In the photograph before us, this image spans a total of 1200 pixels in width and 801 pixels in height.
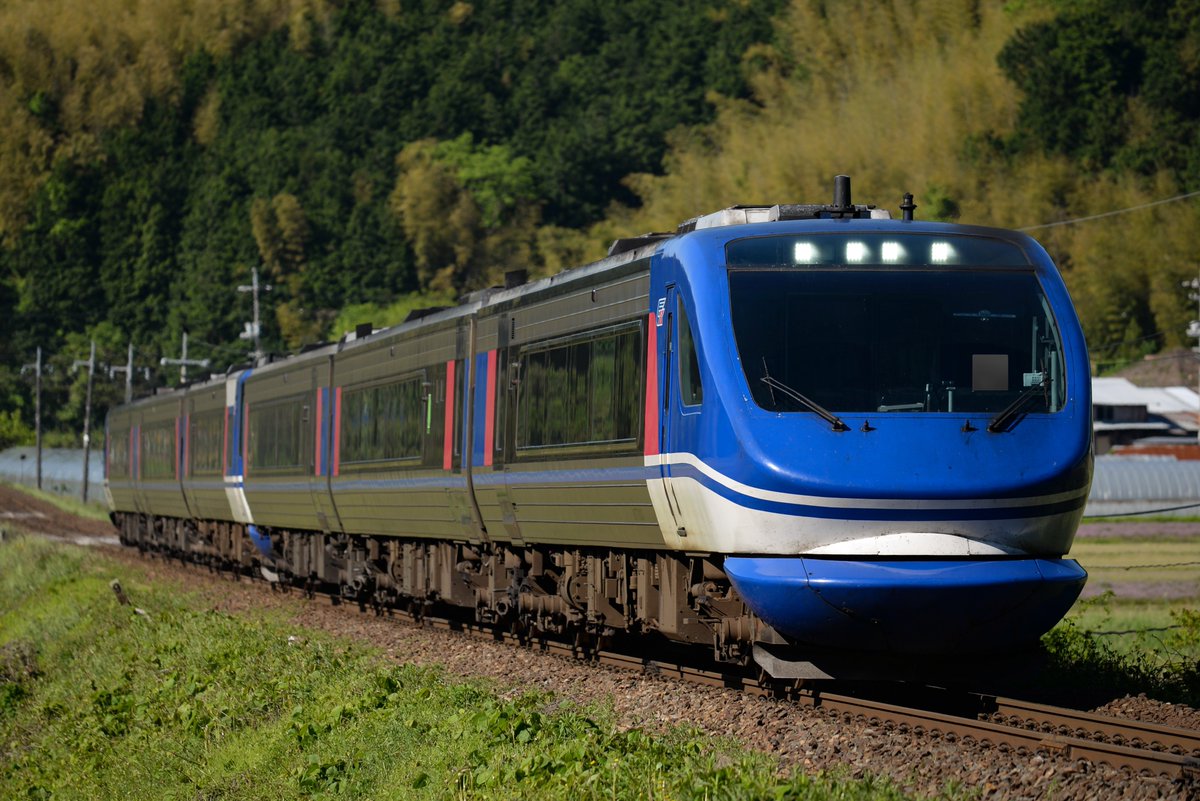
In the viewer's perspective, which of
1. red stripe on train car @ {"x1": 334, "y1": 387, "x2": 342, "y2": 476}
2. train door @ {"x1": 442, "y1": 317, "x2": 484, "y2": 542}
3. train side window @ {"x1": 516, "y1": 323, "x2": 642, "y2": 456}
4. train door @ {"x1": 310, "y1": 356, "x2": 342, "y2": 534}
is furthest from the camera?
train door @ {"x1": 310, "y1": 356, "x2": 342, "y2": 534}

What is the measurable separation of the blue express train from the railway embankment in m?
0.71

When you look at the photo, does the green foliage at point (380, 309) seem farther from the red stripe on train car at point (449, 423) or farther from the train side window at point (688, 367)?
the train side window at point (688, 367)

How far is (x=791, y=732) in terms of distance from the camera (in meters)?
9.89

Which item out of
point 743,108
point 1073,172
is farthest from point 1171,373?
point 743,108

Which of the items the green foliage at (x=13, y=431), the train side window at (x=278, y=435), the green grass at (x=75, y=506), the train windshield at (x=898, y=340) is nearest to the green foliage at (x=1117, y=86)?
the green grass at (x=75, y=506)

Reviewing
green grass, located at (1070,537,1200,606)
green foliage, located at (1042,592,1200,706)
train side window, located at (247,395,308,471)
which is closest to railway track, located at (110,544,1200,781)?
green foliage, located at (1042,592,1200,706)

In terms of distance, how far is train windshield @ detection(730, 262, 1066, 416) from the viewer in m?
10.6

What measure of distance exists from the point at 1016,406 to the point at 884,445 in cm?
88

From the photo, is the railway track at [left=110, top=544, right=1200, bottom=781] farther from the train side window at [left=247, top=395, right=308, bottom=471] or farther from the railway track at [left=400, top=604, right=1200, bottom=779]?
the train side window at [left=247, top=395, right=308, bottom=471]

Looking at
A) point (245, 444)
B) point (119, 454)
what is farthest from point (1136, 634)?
point (119, 454)

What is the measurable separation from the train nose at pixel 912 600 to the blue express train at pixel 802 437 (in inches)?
0.6

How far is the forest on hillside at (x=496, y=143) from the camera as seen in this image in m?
87.7

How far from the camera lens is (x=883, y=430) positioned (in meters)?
10.3

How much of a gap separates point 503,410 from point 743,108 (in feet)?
332
